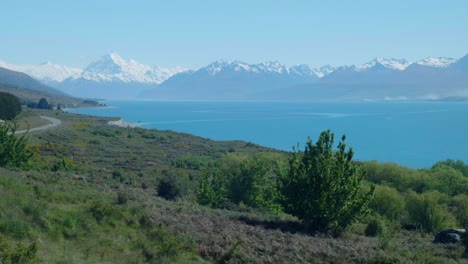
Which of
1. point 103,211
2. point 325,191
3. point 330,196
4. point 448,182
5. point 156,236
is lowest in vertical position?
point 448,182

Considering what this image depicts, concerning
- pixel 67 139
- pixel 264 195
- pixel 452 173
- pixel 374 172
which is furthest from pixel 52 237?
pixel 67 139

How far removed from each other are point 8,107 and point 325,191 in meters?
82.0

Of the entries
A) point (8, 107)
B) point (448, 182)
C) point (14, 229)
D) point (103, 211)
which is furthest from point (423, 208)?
point (8, 107)

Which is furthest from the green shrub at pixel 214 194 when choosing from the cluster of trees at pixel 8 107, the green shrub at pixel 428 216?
the cluster of trees at pixel 8 107

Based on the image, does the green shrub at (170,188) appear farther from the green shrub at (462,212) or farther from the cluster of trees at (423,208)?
the green shrub at (462,212)

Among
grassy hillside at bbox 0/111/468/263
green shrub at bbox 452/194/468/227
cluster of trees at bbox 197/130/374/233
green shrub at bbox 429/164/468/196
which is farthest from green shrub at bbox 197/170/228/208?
green shrub at bbox 429/164/468/196

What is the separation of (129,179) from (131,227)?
28381 mm

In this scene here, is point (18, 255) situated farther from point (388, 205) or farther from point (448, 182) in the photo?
point (448, 182)

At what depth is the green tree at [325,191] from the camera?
72.9 feet

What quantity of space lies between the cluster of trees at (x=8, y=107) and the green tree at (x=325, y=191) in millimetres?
76624

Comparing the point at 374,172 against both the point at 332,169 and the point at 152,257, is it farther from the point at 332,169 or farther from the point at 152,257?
the point at 152,257

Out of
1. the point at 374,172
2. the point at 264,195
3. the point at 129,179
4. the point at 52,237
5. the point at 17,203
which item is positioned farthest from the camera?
the point at 374,172

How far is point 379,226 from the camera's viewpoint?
25156 millimetres

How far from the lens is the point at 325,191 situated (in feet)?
73.4
